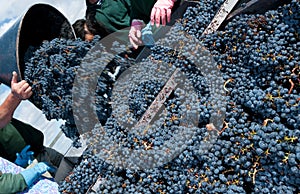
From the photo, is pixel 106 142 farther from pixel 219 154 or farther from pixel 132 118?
pixel 219 154

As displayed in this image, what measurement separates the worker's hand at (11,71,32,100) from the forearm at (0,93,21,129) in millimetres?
86

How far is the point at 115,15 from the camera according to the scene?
2102 mm

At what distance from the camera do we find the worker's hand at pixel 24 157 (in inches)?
104

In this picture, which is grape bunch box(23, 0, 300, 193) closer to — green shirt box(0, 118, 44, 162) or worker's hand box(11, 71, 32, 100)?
worker's hand box(11, 71, 32, 100)

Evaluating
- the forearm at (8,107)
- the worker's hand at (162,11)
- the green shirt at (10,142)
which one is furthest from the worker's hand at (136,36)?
the green shirt at (10,142)

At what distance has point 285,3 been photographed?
4.29 ft

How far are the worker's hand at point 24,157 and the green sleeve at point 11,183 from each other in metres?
0.47

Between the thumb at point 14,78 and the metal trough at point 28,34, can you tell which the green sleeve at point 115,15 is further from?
the thumb at point 14,78

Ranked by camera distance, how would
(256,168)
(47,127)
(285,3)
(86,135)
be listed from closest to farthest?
(256,168) → (285,3) → (86,135) → (47,127)

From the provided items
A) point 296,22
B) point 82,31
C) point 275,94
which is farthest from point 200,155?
point 82,31

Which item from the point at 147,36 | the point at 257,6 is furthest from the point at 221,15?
the point at 147,36

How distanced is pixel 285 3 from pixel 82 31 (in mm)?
1414

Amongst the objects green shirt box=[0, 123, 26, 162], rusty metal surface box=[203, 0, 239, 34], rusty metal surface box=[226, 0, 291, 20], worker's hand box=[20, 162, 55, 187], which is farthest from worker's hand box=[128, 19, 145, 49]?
green shirt box=[0, 123, 26, 162]

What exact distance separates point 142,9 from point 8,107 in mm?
1071
